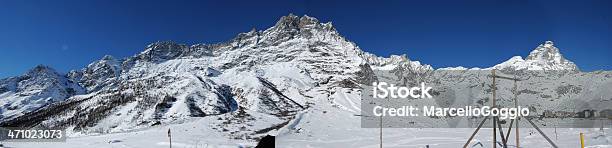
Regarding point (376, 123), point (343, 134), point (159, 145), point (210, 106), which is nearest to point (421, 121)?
point (376, 123)

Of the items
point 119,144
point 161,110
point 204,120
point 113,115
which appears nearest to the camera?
point 119,144

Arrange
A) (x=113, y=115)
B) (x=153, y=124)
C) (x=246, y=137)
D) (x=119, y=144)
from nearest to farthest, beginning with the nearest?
(x=119, y=144), (x=246, y=137), (x=153, y=124), (x=113, y=115)

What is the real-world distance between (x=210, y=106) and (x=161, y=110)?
18007mm

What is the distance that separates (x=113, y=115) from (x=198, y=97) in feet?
100

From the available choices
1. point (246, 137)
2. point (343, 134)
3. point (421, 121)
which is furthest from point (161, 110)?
point (421, 121)

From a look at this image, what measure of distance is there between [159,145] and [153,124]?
197 ft

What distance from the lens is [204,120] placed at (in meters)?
145

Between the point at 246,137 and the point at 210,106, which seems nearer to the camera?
the point at 246,137

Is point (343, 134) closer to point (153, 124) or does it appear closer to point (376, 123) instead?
point (376, 123)

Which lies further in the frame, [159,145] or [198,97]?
Result: [198,97]

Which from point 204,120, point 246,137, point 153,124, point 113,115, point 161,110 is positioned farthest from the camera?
point 113,115

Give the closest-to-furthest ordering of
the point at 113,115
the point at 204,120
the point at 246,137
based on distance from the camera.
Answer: the point at 246,137
the point at 204,120
the point at 113,115

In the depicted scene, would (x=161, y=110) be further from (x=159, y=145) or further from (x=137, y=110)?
(x=159, y=145)

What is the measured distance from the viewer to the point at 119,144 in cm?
9894
